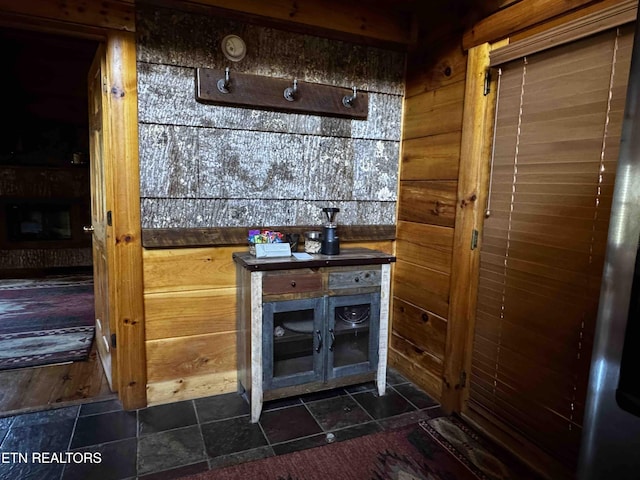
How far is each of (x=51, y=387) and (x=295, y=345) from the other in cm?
145

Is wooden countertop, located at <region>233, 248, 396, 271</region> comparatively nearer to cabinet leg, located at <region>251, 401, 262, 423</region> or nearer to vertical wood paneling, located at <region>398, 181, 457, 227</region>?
vertical wood paneling, located at <region>398, 181, 457, 227</region>

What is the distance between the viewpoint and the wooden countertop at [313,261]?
193 cm

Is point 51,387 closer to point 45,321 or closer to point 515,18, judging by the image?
point 45,321

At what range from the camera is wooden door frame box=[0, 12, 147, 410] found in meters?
1.85

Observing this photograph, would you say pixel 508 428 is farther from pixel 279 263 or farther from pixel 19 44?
pixel 19 44

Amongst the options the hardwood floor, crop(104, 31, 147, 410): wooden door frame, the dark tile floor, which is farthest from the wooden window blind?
the hardwood floor

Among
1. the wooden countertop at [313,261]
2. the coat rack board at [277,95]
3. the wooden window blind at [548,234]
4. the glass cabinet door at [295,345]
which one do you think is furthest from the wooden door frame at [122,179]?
the wooden window blind at [548,234]

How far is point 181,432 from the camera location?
194 cm

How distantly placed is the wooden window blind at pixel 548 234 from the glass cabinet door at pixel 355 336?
0.55 m

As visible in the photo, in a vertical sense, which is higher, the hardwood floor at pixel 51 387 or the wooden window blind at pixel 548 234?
the wooden window blind at pixel 548 234

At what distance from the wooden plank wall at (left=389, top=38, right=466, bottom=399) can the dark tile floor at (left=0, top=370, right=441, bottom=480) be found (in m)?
0.30

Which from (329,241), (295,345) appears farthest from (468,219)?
(295,345)

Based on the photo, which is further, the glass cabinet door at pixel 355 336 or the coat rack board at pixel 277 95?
the glass cabinet door at pixel 355 336

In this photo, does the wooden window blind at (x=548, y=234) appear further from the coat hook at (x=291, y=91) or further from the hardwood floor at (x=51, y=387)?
the hardwood floor at (x=51, y=387)
